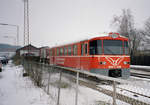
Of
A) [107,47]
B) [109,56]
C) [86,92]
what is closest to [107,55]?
[109,56]

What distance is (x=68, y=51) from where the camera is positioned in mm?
13273

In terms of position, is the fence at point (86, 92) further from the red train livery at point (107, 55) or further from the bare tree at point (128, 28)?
the bare tree at point (128, 28)

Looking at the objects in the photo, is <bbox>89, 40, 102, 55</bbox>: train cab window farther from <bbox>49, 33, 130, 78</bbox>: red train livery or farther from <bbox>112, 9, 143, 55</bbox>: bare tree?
<bbox>112, 9, 143, 55</bbox>: bare tree

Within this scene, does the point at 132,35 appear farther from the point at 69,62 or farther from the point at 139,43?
the point at 69,62

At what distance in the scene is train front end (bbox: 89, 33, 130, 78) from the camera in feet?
30.1

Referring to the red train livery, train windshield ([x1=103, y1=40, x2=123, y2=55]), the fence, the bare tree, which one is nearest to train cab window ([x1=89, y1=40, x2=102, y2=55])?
the red train livery

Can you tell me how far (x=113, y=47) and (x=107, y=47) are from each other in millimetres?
467

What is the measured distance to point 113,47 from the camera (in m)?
9.59

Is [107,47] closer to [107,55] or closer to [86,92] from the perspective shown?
[107,55]

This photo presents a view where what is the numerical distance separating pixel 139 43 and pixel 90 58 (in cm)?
3072

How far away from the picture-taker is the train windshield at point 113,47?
9376mm

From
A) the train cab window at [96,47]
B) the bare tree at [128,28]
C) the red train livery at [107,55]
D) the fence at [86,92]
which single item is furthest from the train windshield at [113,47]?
the bare tree at [128,28]

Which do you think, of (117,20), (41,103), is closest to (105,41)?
(41,103)

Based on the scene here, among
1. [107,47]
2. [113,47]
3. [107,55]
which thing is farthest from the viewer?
[113,47]
